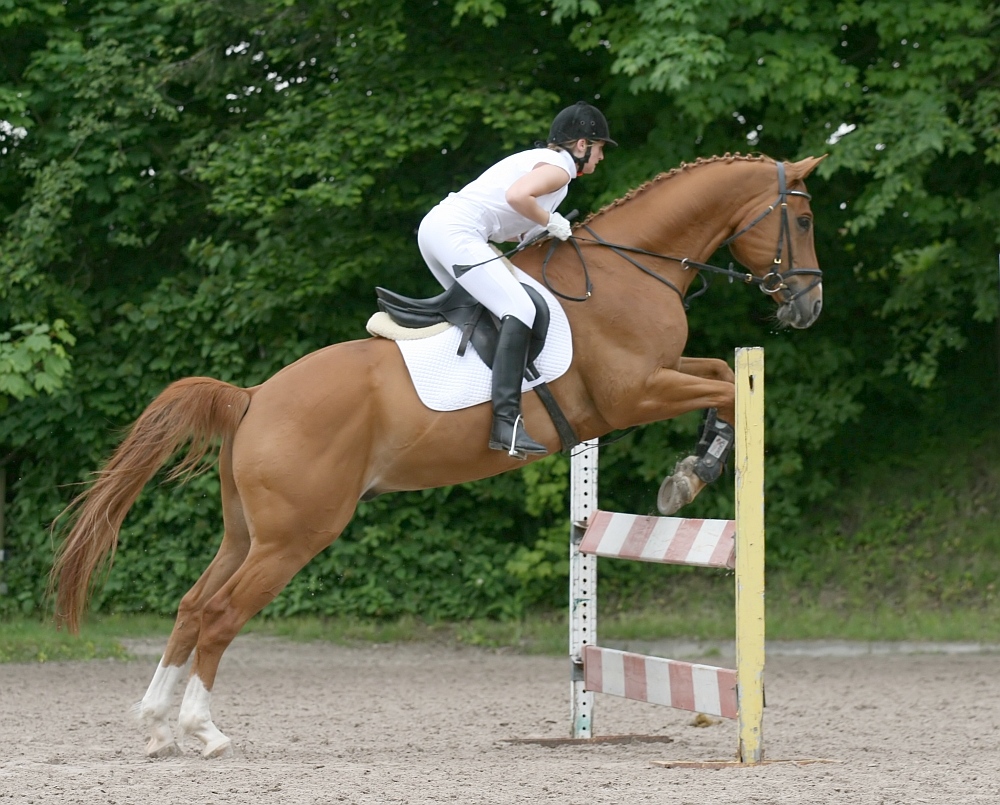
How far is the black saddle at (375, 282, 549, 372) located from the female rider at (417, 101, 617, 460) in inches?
3.2

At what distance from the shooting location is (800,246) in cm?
604

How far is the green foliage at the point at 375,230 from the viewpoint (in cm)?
1049

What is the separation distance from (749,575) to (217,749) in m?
2.41

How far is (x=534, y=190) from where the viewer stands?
551 cm

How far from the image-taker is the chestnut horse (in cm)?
562

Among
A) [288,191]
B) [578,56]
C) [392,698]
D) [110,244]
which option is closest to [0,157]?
[110,244]

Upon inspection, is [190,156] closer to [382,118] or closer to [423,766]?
[382,118]

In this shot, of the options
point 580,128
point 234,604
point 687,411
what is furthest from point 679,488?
point 234,604

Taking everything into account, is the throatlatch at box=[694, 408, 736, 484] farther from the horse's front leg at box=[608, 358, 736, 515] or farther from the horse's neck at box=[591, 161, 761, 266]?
the horse's neck at box=[591, 161, 761, 266]

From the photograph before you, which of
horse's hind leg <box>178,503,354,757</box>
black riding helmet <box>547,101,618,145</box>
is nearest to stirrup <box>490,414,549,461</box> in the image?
horse's hind leg <box>178,503,354,757</box>

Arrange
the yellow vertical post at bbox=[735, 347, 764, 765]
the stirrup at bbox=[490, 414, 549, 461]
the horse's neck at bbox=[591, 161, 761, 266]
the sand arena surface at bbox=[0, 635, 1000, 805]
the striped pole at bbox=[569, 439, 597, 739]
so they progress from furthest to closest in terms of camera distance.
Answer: the striped pole at bbox=[569, 439, 597, 739] < the horse's neck at bbox=[591, 161, 761, 266] < the stirrup at bbox=[490, 414, 549, 461] < the yellow vertical post at bbox=[735, 347, 764, 765] < the sand arena surface at bbox=[0, 635, 1000, 805]

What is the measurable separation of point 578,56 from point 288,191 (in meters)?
A: 2.91

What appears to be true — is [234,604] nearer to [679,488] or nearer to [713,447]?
[679,488]

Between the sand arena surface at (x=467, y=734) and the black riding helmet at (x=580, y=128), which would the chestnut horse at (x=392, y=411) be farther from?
the sand arena surface at (x=467, y=734)
